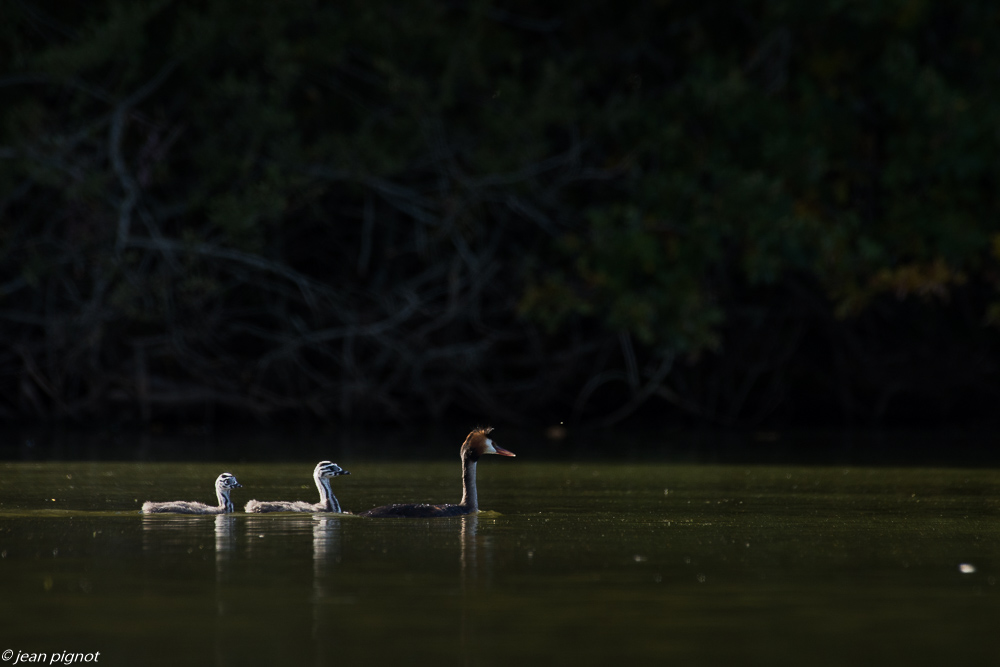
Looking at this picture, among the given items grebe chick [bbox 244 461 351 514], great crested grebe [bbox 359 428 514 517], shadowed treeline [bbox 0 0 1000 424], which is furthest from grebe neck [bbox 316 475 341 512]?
shadowed treeline [bbox 0 0 1000 424]

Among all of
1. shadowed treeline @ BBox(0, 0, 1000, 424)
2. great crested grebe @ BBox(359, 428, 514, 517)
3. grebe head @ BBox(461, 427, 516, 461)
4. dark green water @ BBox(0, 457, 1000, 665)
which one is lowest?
dark green water @ BBox(0, 457, 1000, 665)

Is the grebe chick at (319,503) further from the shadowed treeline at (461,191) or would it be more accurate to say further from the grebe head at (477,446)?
the shadowed treeline at (461,191)

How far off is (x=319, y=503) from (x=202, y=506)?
0.57m

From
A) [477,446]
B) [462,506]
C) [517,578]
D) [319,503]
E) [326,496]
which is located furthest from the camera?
[477,446]

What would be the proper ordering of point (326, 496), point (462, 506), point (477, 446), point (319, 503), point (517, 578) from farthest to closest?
1. point (477, 446)
2. point (319, 503)
3. point (326, 496)
4. point (462, 506)
5. point (517, 578)

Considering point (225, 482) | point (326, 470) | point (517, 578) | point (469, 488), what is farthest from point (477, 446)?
point (517, 578)

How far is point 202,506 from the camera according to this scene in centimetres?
861

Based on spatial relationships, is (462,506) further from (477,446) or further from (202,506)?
(202,506)

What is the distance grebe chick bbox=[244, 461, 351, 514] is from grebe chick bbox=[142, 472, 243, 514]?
17 centimetres

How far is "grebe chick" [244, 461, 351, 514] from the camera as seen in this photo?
8.58 m

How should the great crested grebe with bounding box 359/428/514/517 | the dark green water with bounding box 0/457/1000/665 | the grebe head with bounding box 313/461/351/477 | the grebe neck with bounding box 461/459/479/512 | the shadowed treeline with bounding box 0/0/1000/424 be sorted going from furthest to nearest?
the shadowed treeline with bounding box 0/0/1000/424
the grebe head with bounding box 313/461/351/477
the grebe neck with bounding box 461/459/479/512
the great crested grebe with bounding box 359/428/514/517
the dark green water with bounding box 0/457/1000/665

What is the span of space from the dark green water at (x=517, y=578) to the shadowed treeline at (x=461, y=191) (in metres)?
6.14

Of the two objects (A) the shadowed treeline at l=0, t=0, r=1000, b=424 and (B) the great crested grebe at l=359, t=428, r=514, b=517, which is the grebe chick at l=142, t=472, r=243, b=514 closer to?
(B) the great crested grebe at l=359, t=428, r=514, b=517

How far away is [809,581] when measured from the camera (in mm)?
6242
